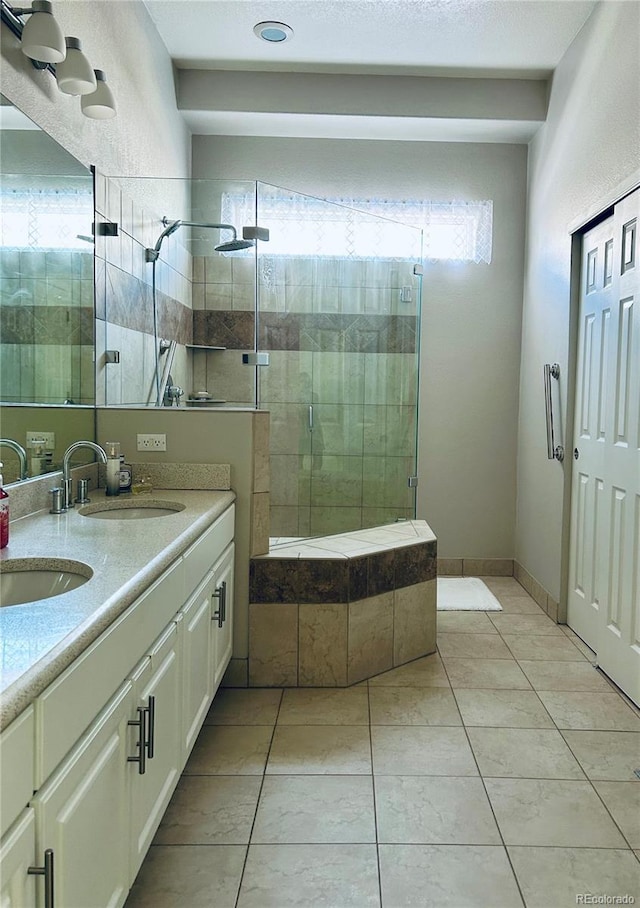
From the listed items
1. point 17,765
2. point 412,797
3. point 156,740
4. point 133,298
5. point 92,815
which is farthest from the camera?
point 133,298

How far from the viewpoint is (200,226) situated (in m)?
3.24

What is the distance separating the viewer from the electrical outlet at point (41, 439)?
222 centimetres

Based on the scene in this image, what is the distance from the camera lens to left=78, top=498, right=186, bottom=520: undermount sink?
2.44 meters

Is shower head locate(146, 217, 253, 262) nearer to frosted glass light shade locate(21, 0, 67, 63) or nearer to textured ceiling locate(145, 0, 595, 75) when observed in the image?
textured ceiling locate(145, 0, 595, 75)

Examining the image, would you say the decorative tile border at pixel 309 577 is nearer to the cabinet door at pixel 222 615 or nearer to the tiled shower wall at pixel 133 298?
the cabinet door at pixel 222 615

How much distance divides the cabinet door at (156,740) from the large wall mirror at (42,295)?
2.50 feet

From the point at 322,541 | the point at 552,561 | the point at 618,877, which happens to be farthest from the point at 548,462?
the point at 618,877

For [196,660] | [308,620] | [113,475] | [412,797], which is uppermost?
[113,475]

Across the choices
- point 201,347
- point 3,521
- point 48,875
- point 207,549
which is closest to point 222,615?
point 207,549

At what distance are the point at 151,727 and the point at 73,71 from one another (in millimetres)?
1877

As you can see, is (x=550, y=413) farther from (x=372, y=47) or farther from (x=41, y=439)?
(x=41, y=439)

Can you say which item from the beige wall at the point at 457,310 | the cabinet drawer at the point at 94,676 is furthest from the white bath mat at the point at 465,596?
the cabinet drawer at the point at 94,676

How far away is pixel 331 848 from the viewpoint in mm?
1858

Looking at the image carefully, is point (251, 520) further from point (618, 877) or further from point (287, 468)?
point (618, 877)
